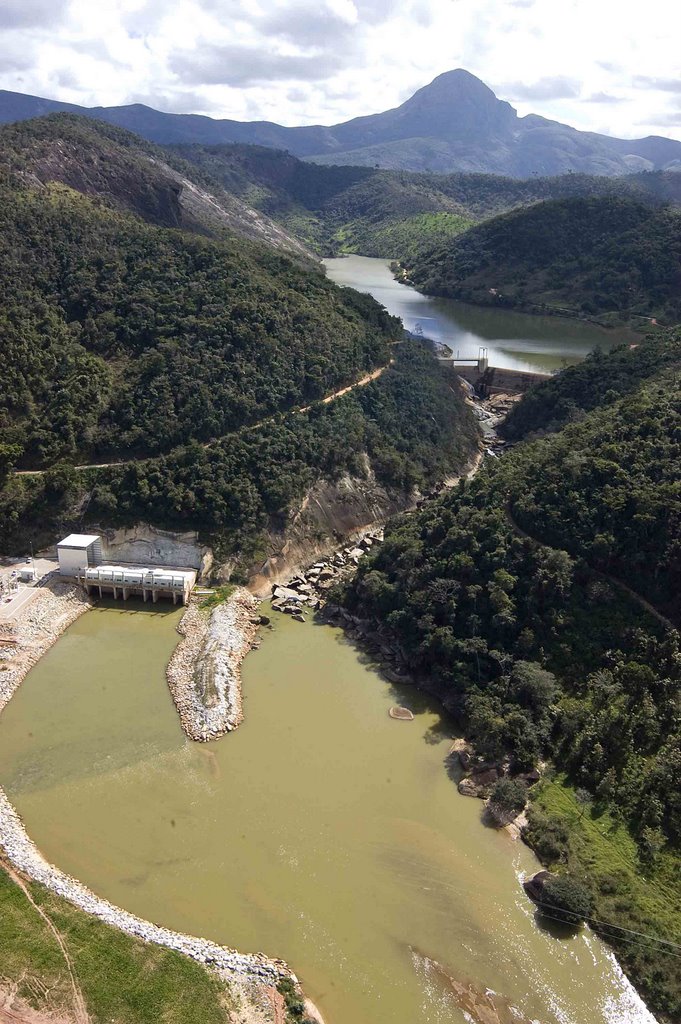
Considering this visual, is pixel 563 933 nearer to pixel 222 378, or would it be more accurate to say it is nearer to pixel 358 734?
pixel 358 734

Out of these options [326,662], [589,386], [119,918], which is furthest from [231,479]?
[589,386]

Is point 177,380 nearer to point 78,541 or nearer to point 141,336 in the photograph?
point 141,336

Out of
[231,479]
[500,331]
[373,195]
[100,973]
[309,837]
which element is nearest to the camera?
[100,973]

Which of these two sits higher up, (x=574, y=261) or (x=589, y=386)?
(x=574, y=261)

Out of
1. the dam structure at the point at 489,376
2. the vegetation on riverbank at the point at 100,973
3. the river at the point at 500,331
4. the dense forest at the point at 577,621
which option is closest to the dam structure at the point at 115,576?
the dense forest at the point at 577,621

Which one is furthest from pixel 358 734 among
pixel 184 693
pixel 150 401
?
pixel 150 401

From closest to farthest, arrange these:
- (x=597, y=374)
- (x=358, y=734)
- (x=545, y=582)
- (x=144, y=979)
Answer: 1. (x=144, y=979)
2. (x=358, y=734)
3. (x=545, y=582)
4. (x=597, y=374)

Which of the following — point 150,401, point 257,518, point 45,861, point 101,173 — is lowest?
point 45,861

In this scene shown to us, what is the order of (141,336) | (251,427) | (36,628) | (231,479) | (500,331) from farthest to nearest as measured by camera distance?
1. (500,331)
2. (141,336)
3. (251,427)
4. (231,479)
5. (36,628)
